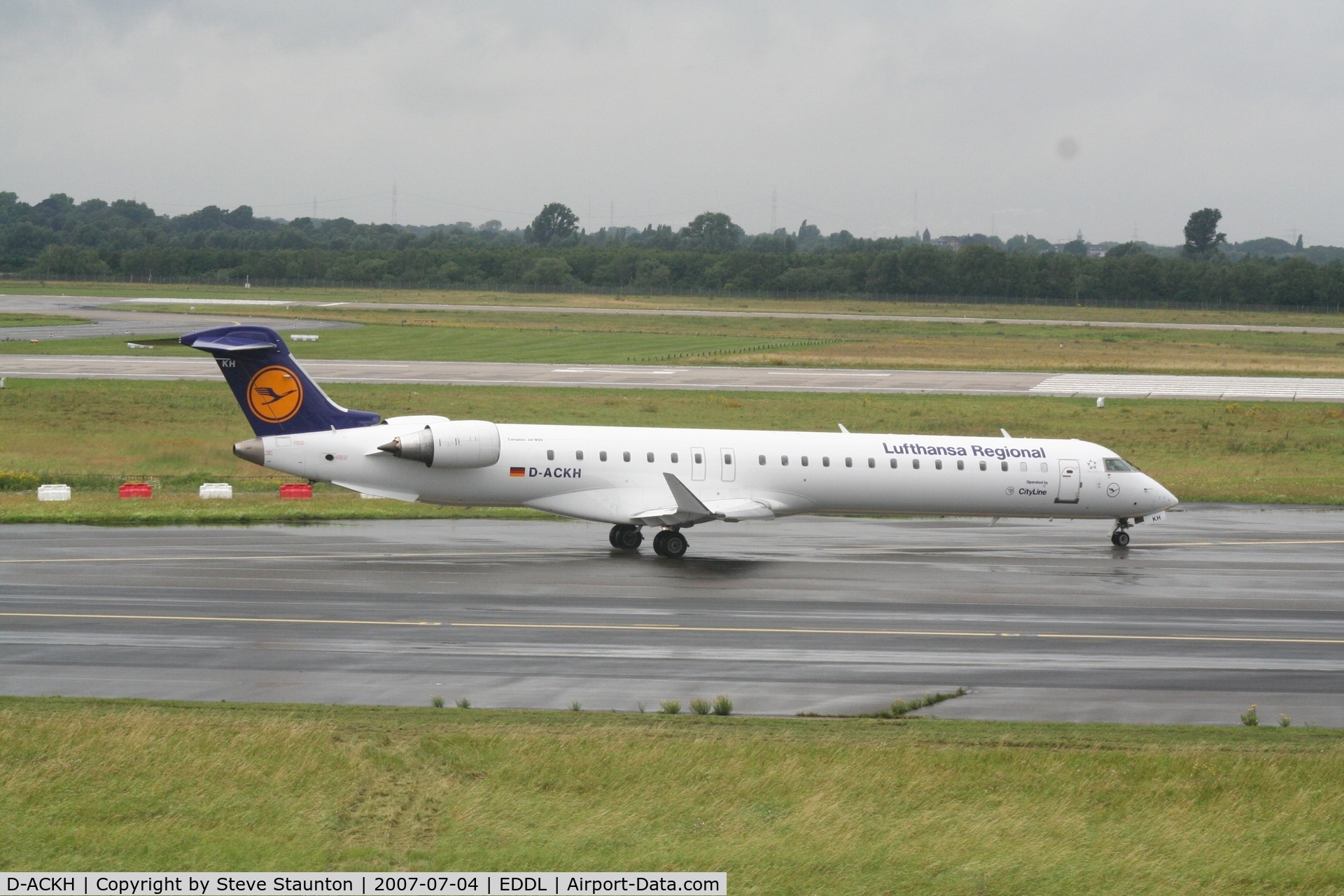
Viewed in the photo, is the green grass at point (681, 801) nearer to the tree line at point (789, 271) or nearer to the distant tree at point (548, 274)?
the tree line at point (789, 271)

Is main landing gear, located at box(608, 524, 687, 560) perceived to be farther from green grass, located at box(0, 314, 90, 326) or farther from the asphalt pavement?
green grass, located at box(0, 314, 90, 326)

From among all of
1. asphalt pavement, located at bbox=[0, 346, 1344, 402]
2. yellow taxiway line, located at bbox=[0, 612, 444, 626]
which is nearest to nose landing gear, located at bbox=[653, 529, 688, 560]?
yellow taxiway line, located at bbox=[0, 612, 444, 626]

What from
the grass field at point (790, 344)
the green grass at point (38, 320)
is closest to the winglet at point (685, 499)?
the grass field at point (790, 344)

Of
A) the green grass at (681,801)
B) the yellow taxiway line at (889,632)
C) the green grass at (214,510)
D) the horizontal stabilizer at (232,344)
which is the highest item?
the horizontal stabilizer at (232,344)

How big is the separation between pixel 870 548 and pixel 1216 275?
13733cm

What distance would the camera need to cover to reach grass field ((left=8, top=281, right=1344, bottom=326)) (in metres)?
139

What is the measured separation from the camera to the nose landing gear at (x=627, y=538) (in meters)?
30.0

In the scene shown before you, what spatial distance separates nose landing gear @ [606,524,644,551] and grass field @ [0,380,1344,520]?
7.41 m

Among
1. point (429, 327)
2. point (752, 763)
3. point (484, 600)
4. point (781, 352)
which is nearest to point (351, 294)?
point (429, 327)

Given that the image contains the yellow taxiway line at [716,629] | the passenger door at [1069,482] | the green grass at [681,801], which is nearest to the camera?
the green grass at [681,801]

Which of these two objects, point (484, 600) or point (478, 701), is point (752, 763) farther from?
point (484, 600)

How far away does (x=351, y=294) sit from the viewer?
154 metres

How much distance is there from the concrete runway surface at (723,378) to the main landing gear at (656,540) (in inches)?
1316
